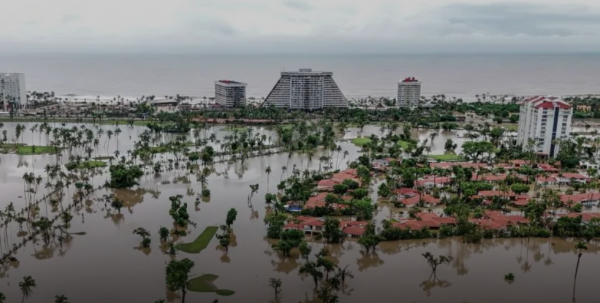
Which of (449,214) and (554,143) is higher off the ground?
(554,143)

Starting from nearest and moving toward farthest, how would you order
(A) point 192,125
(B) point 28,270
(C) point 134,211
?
(B) point 28,270 < (C) point 134,211 < (A) point 192,125

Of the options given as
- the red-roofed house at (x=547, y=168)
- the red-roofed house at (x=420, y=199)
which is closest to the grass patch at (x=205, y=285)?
the red-roofed house at (x=420, y=199)

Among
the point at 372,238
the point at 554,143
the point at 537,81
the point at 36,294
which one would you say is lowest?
the point at 36,294

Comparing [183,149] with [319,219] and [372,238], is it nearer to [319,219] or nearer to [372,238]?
[319,219]

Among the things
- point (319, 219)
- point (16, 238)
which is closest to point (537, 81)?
point (319, 219)

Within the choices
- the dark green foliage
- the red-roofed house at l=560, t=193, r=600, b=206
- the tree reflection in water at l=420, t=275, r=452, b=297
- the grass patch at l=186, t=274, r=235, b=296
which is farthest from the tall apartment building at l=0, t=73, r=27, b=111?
the red-roofed house at l=560, t=193, r=600, b=206

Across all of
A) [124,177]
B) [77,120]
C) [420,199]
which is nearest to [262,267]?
[420,199]

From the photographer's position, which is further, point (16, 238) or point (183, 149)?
point (183, 149)
